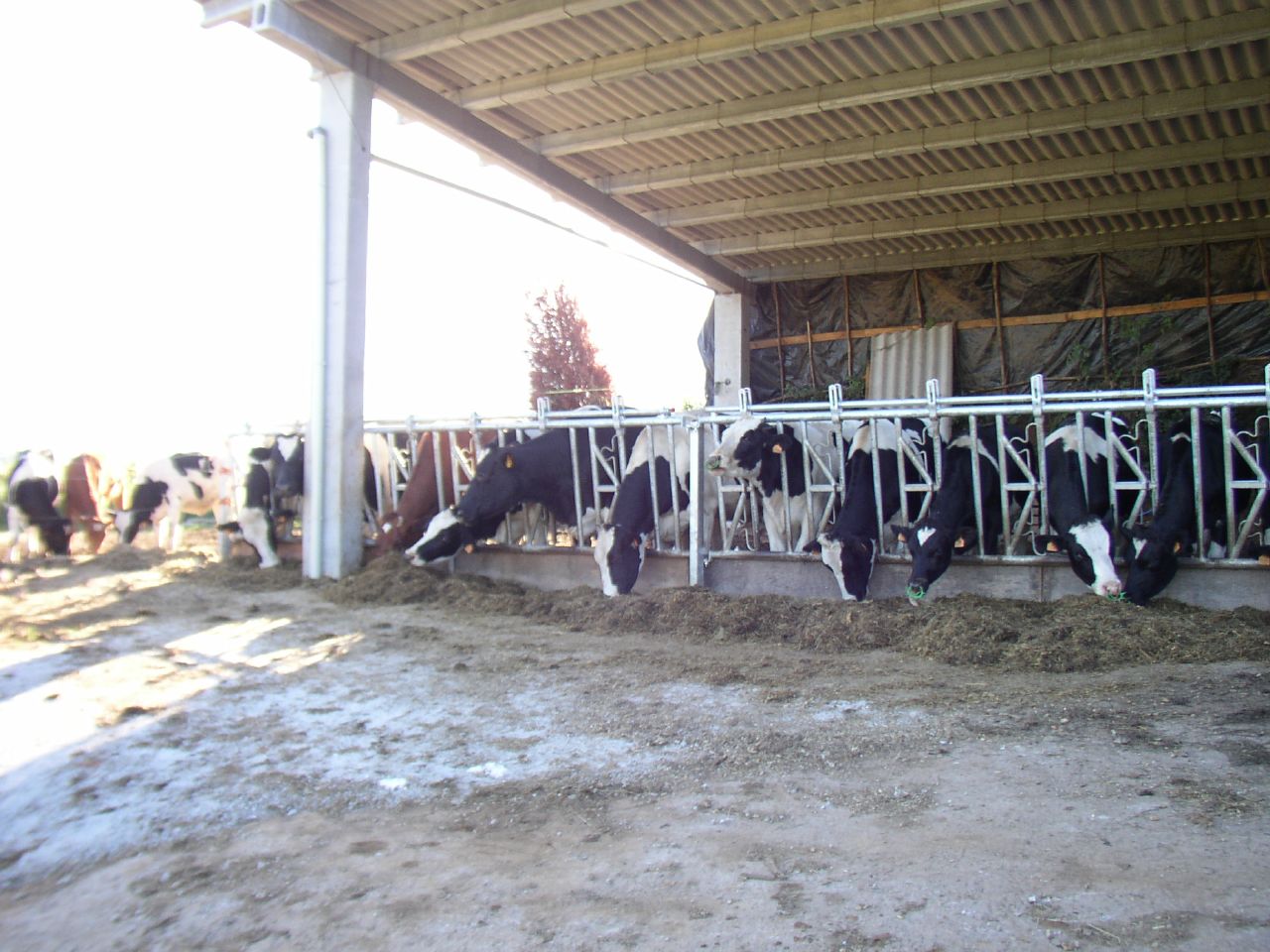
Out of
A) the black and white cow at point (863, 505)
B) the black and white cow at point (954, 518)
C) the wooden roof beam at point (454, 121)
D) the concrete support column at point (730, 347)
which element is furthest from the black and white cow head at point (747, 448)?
the concrete support column at point (730, 347)

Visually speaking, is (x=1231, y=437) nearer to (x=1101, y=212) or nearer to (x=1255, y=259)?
(x=1101, y=212)

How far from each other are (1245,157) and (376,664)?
33.5ft

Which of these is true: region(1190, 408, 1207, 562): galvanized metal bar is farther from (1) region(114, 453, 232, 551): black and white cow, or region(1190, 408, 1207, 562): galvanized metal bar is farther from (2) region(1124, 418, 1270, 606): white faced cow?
(1) region(114, 453, 232, 551): black and white cow

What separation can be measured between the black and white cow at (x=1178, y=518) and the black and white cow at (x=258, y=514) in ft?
25.1

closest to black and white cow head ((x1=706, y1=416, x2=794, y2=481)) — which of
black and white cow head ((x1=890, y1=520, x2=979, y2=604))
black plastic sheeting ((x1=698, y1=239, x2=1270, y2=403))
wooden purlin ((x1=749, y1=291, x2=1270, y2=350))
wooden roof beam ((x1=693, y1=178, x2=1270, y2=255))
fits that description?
black and white cow head ((x1=890, y1=520, x2=979, y2=604))

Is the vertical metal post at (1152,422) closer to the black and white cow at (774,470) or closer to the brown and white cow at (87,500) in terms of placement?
the black and white cow at (774,470)

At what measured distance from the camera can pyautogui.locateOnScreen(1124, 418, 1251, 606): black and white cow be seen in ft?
23.0

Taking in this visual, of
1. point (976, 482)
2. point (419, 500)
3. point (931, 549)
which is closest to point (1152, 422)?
point (976, 482)

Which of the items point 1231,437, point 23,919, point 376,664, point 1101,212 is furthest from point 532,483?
point 1101,212

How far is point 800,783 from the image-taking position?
13.4 ft

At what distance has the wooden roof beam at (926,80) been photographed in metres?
8.39

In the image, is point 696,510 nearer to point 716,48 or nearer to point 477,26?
point 716,48

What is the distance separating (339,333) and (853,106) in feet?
17.6

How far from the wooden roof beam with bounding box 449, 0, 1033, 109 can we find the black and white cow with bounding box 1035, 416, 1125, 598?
3.41 meters
